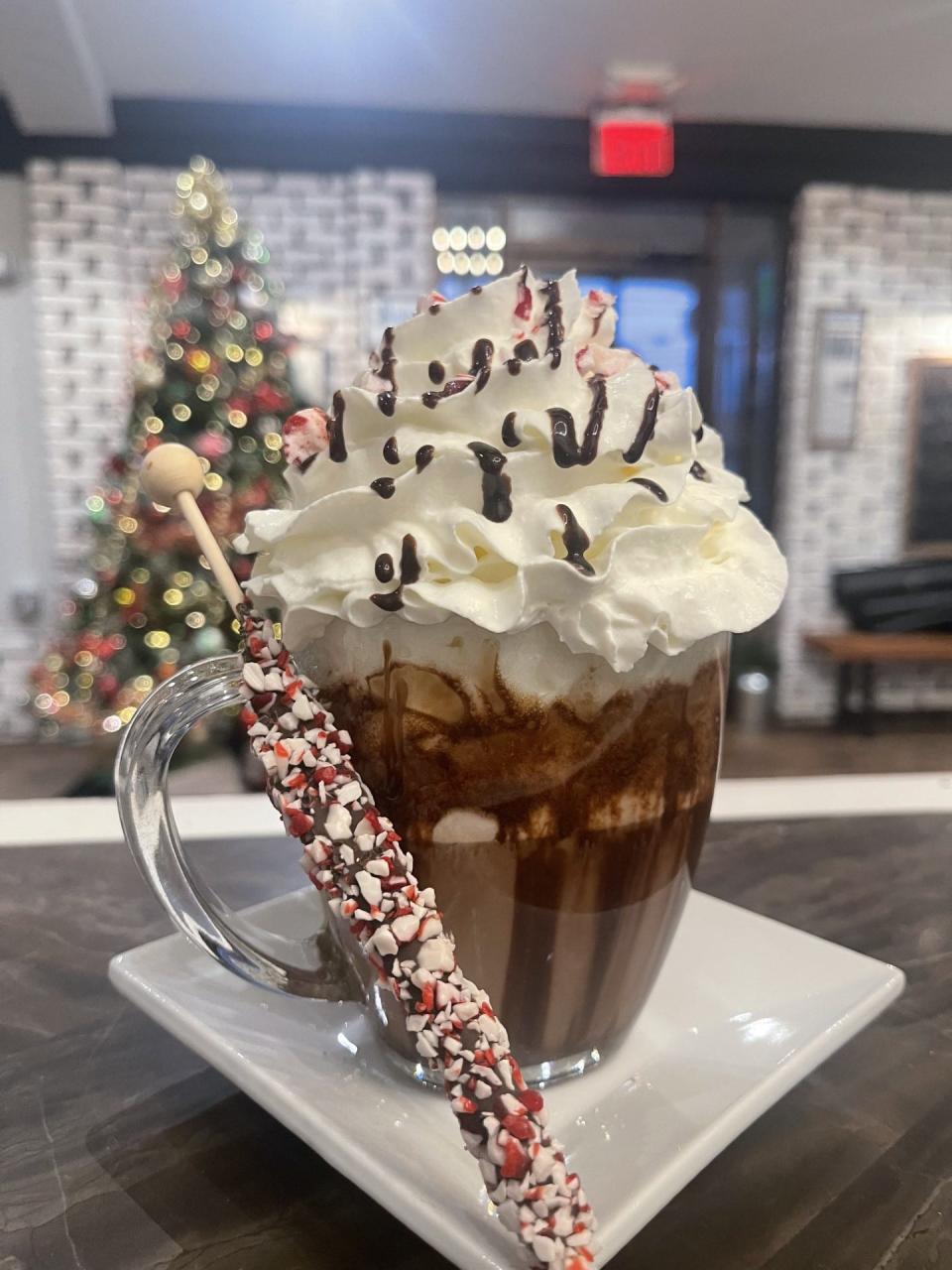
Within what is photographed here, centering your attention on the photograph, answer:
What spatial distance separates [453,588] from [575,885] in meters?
0.20

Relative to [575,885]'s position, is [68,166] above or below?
above

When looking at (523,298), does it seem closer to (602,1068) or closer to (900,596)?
(602,1068)

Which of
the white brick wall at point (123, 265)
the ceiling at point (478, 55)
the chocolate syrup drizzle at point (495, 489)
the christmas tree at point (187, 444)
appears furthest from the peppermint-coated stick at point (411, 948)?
the white brick wall at point (123, 265)

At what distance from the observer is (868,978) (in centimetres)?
65

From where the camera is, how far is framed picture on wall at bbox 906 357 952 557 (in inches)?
174

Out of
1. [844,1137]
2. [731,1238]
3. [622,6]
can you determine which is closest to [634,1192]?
[731,1238]

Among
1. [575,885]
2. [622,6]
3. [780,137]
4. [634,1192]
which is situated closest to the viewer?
[634,1192]

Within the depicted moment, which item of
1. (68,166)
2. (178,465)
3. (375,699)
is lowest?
(375,699)

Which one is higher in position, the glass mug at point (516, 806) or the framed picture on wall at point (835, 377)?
the framed picture on wall at point (835, 377)

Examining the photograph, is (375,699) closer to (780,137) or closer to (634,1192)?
Result: (634,1192)

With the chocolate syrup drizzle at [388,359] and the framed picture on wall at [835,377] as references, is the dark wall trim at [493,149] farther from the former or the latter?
the chocolate syrup drizzle at [388,359]

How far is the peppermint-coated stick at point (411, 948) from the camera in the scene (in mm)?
410

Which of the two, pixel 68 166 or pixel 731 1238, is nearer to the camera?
pixel 731 1238

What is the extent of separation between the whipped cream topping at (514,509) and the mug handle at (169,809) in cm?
8
